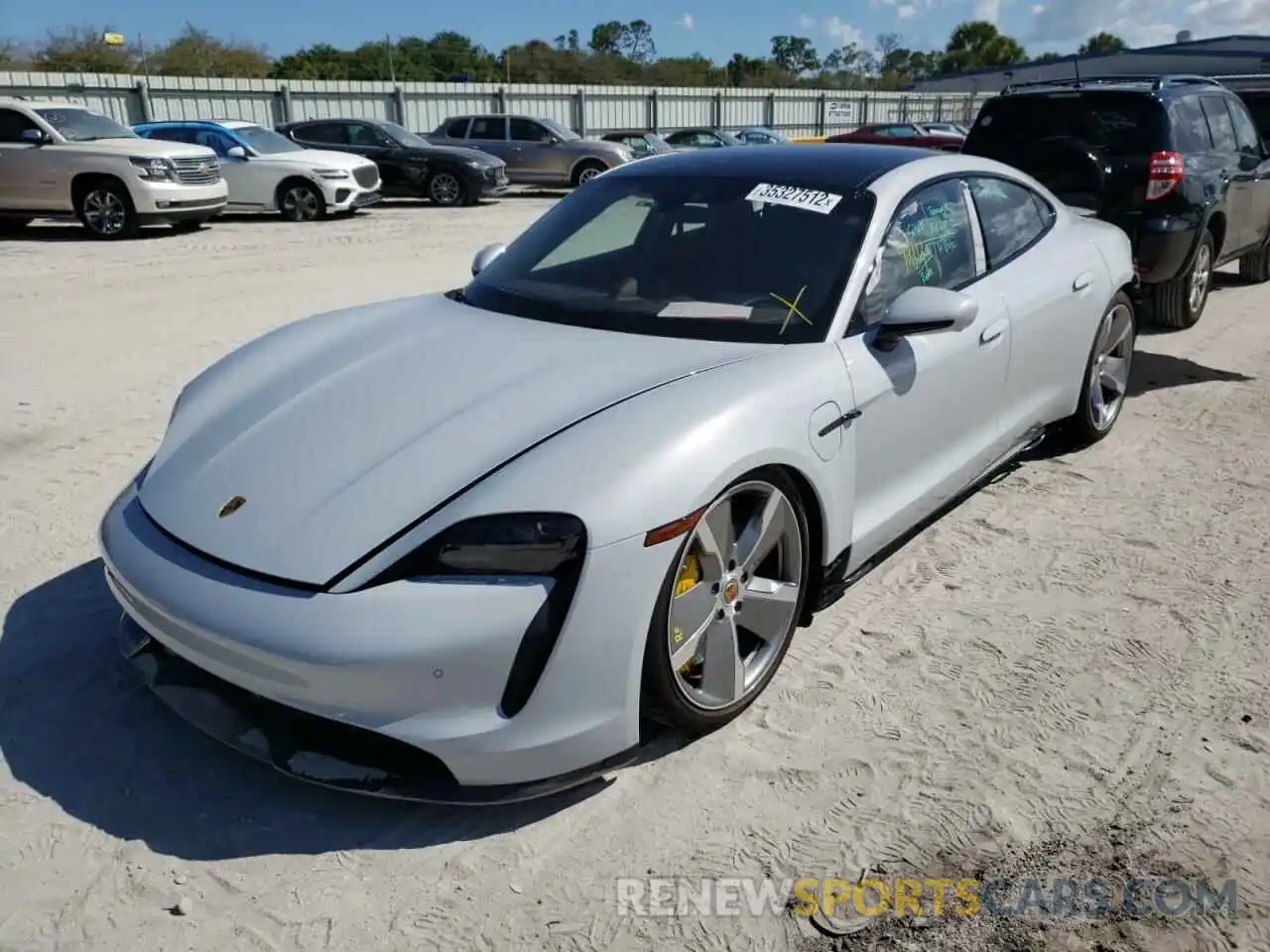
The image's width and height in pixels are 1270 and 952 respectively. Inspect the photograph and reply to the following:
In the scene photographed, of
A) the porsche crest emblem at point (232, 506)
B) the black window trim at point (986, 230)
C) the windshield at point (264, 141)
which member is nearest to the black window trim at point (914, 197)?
the black window trim at point (986, 230)

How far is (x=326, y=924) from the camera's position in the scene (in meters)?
2.25

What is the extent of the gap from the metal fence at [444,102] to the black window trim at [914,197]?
21064 mm

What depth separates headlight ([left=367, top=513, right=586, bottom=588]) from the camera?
7.74 ft

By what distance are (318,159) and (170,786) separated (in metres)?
14.4

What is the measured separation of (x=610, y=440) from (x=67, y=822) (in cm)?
162

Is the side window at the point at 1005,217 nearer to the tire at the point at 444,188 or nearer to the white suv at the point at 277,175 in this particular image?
the white suv at the point at 277,175

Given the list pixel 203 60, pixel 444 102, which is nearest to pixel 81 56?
pixel 203 60

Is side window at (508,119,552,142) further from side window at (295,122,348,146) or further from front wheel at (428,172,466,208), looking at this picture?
side window at (295,122,348,146)

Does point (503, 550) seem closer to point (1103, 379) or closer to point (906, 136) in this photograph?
point (1103, 379)

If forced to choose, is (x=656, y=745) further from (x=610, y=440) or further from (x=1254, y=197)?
(x=1254, y=197)

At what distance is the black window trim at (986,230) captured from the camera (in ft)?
13.3

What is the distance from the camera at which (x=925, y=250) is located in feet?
12.1

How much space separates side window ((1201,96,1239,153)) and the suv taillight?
Result: 1.09m

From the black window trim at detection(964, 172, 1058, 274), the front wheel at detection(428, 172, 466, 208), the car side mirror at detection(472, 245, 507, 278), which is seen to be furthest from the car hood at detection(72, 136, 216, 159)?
the black window trim at detection(964, 172, 1058, 274)
